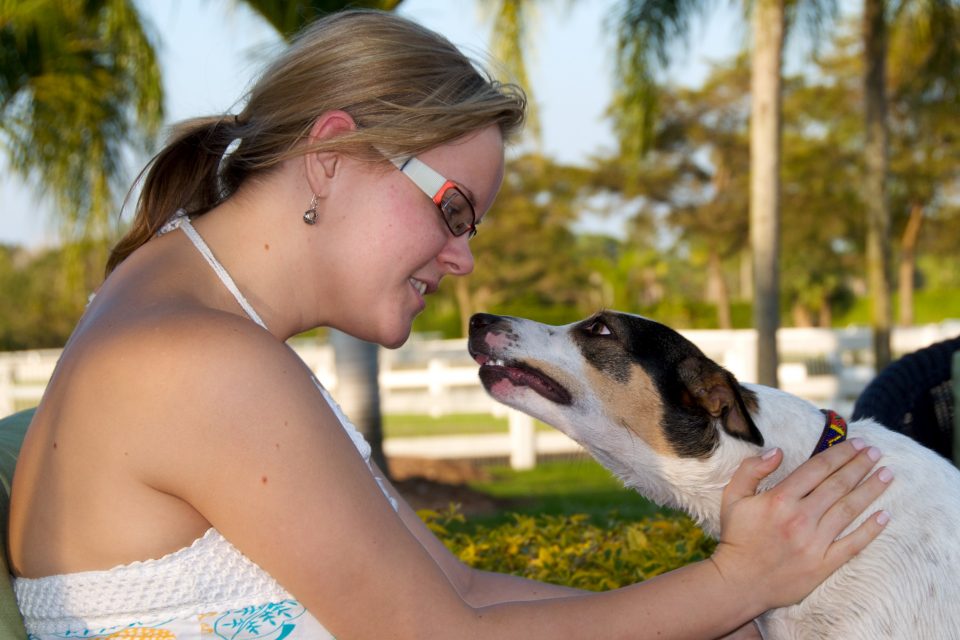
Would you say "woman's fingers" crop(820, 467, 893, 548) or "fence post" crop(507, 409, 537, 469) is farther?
"fence post" crop(507, 409, 537, 469)

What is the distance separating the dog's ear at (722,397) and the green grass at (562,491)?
380cm

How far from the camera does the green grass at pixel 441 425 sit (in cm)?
1454

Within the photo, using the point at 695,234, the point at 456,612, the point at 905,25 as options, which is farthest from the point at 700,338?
the point at 695,234

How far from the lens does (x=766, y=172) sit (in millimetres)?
9484

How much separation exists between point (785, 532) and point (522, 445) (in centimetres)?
953

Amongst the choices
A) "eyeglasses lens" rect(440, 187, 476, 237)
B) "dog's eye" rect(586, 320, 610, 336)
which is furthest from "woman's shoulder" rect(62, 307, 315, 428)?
"dog's eye" rect(586, 320, 610, 336)

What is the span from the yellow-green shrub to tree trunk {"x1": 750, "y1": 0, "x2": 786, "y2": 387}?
19.7ft

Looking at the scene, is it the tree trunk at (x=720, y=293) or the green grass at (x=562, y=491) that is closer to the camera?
the green grass at (x=562, y=491)

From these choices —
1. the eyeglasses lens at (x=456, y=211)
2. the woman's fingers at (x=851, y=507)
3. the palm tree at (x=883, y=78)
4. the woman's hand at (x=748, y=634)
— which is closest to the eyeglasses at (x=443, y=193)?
the eyeglasses lens at (x=456, y=211)

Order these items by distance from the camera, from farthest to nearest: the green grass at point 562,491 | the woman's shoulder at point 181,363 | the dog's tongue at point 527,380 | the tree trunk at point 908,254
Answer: the tree trunk at point 908,254 < the green grass at point 562,491 < the dog's tongue at point 527,380 < the woman's shoulder at point 181,363

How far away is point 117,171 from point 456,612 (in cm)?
1086

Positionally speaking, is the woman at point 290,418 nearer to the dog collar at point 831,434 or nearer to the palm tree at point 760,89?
the dog collar at point 831,434

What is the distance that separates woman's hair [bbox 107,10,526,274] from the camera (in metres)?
1.84

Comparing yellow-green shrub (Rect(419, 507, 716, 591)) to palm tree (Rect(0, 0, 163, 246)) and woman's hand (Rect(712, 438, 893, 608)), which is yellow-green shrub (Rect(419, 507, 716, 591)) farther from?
palm tree (Rect(0, 0, 163, 246))
